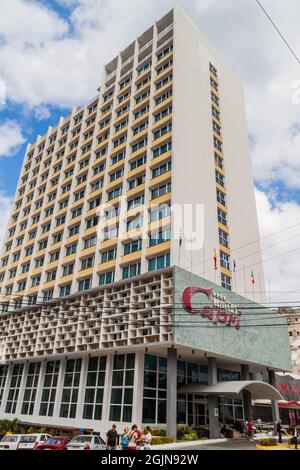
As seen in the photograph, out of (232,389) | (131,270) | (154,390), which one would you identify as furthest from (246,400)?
(131,270)

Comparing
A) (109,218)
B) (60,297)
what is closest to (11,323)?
(60,297)

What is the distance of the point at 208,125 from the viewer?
4619 cm

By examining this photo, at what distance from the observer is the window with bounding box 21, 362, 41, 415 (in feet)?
135

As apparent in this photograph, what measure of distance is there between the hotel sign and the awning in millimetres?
5144

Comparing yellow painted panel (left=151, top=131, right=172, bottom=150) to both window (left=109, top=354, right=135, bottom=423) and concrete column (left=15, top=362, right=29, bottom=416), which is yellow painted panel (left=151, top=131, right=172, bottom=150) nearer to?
window (left=109, top=354, right=135, bottom=423)

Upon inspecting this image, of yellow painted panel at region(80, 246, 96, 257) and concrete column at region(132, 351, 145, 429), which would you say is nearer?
concrete column at region(132, 351, 145, 429)

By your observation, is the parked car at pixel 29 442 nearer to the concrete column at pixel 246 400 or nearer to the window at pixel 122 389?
the window at pixel 122 389

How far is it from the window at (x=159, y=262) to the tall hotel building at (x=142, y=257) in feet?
0.67

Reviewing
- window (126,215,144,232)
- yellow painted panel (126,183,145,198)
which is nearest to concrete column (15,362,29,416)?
window (126,215,144,232)

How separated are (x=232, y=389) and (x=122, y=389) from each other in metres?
9.09

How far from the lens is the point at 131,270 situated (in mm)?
37250

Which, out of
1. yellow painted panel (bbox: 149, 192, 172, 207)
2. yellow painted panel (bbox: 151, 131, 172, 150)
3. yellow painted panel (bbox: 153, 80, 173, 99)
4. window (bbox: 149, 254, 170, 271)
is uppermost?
yellow painted panel (bbox: 153, 80, 173, 99)

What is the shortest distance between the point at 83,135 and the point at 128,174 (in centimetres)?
1620

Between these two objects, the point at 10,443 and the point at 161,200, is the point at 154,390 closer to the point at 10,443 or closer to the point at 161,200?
the point at 10,443
